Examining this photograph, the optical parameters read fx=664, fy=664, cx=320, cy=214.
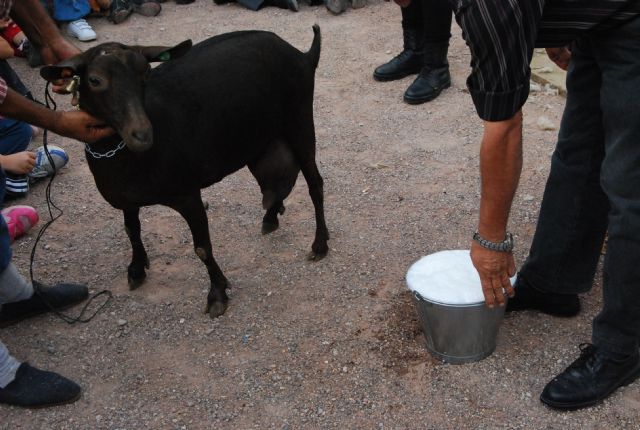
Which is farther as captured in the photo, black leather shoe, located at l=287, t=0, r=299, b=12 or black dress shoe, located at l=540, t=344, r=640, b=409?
black leather shoe, located at l=287, t=0, r=299, b=12

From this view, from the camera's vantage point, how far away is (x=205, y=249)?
10.4 feet

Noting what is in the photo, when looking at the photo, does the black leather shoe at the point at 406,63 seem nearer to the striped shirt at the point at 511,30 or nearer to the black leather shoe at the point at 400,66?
the black leather shoe at the point at 400,66

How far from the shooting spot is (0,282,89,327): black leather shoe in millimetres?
Answer: 3268

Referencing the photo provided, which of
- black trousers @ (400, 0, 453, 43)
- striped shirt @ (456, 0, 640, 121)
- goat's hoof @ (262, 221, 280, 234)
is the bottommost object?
goat's hoof @ (262, 221, 280, 234)

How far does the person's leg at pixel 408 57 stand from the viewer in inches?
213

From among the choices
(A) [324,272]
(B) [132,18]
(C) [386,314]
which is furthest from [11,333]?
(B) [132,18]

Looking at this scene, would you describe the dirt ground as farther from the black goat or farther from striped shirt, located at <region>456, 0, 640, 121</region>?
striped shirt, located at <region>456, 0, 640, 121</region>

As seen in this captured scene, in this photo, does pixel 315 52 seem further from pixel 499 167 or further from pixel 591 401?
pixel 591 401

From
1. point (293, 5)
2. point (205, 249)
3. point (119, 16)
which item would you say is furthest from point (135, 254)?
point (119, 16)

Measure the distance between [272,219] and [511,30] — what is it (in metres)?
2.17

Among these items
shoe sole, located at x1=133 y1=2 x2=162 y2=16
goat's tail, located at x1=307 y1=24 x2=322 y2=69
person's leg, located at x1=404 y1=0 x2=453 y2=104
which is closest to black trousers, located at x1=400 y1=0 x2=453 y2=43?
person's leg, located at x1=404 y1=0 x2=453 y2=104

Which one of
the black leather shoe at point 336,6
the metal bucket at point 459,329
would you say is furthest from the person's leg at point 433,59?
the metal bucket at point 459,329

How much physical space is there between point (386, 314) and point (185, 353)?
0.95 metres

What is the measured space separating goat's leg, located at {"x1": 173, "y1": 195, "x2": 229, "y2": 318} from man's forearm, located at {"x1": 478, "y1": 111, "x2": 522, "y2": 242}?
1431 millimetres
